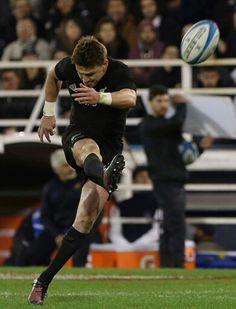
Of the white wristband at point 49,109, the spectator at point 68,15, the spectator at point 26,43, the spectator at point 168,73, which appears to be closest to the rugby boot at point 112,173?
the white wristband at point 49,109

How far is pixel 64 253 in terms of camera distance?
8.84 metres

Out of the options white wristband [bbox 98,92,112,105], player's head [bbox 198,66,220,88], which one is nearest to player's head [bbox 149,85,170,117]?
player's head [bbox 198,66,220,88]

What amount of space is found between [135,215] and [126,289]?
5.91 metres

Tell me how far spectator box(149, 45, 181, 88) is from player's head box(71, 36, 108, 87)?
7622 millimetres

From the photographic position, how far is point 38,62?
1691cm

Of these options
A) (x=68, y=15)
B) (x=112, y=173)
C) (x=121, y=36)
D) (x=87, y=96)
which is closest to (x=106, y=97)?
(x=87, y=96)

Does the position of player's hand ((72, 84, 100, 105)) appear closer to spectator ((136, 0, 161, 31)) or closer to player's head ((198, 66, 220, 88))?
player's head ((198, 66, 220, 88))

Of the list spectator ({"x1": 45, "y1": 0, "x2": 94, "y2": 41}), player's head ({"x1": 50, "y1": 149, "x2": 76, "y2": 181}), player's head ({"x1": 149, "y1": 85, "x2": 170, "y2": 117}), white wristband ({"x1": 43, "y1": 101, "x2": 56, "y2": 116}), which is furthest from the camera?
Answer: spectator ({"x1": 45, "y1": 0, "x2": 94, "y2": 41})

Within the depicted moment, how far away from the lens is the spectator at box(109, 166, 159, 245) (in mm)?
16062

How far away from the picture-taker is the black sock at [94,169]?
856cm

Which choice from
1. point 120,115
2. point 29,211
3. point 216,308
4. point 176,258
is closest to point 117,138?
point 120,115

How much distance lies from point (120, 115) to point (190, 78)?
7.24 meters

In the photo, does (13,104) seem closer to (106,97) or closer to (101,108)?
(101,108)

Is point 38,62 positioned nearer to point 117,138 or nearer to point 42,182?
point 42,182
